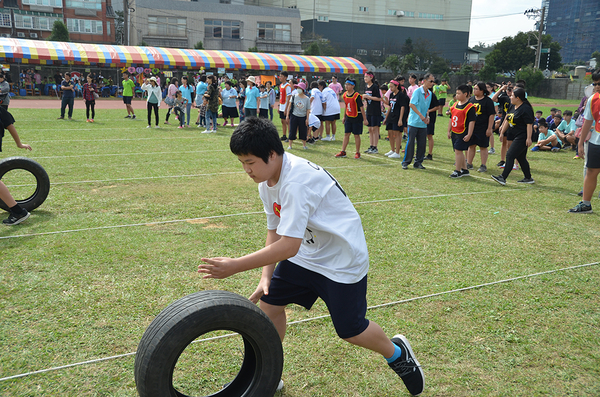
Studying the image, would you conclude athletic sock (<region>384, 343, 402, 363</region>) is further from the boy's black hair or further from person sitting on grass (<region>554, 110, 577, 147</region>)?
person sitting on grass (<region>554, 110, 577, 147</region>)

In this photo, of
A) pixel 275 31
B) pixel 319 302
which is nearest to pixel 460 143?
pixel 319 302

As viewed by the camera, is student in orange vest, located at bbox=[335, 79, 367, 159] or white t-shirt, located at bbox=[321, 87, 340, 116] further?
white t-shirt, located at bbox=[321, 87, 340, 116]

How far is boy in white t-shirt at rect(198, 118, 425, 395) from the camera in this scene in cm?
227

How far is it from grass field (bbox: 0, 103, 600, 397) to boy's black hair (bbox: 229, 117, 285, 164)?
64.4 inches

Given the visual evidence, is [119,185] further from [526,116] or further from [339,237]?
[526,116]

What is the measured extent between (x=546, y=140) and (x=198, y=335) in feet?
48.8

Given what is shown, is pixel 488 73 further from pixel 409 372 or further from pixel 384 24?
pixel 409 372

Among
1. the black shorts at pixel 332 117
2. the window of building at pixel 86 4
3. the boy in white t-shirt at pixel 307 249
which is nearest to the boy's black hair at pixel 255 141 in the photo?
the boy in white t-shirt at pixel 307 249

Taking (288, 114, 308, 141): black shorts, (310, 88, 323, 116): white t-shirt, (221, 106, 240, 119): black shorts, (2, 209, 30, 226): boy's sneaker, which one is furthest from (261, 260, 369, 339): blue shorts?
(221, 106, 240, 119): black shorts

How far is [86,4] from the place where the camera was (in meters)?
71.9

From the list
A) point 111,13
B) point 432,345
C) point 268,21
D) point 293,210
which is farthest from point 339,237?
point 111,13

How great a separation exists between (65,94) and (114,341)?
17987 millimetres

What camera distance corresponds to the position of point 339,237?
248 centimetres

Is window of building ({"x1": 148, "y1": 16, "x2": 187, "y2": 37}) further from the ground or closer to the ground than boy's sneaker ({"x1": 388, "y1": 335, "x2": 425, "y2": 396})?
further from the ground
